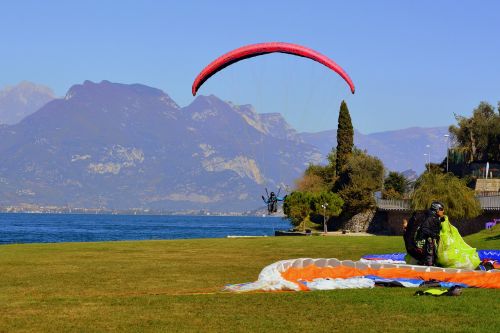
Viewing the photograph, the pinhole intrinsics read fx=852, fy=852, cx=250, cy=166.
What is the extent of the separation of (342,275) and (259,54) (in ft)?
41.4

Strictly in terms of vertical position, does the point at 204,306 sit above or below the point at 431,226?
below

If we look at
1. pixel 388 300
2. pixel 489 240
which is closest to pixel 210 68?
pixel 388 300

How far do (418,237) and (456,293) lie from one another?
194 inches

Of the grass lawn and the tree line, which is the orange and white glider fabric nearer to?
the grass lawn

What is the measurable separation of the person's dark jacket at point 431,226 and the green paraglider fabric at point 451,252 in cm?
21

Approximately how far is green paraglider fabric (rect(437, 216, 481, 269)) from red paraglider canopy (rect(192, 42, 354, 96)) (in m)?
11.9

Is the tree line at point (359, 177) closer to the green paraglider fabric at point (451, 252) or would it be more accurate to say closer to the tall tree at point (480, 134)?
the tall tree at point (480, 134)

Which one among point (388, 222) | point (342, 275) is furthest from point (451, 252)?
point (388, 222)

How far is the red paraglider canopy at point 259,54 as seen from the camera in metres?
34.0

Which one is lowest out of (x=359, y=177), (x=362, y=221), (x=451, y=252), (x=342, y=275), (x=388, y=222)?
(x=342, y=275)

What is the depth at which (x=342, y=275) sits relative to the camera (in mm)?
24328

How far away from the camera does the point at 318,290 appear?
21594mm

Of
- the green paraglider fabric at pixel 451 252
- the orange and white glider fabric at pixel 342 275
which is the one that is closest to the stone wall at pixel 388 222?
the green paraglider fabric at pixel 451 252

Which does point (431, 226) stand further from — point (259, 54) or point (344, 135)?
point (344, 135)
